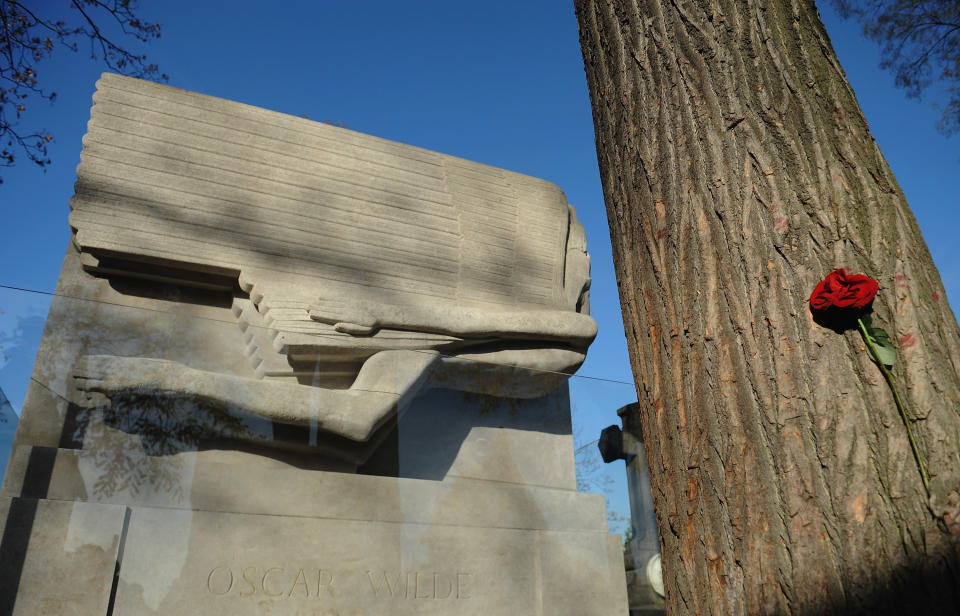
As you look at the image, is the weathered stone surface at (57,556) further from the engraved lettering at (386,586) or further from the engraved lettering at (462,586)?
the engraved lettering at (462,586)

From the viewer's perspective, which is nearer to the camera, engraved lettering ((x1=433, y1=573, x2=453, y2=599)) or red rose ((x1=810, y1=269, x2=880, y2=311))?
red rose ((x1=810, y1=269, x2=880, y2=311))

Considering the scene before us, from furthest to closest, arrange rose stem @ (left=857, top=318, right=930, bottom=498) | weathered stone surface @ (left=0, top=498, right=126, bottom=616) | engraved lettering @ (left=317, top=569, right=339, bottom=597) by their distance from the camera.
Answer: engraved lettering @ (left=317, top=569, right=339, bottom=597) → weathered stone surface @ (left=0, top=498, right=126, bottom=616) → rose stem @ (left=857, top=318, right=930, bottom=498)

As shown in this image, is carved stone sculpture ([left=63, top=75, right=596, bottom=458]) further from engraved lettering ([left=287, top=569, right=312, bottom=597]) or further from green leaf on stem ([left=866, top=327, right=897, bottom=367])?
green leaf on stem ([left=866, top=327, right=897, bottom=367])

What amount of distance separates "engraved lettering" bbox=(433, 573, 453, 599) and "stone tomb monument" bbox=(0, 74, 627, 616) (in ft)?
0.04

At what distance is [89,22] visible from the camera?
5266mm

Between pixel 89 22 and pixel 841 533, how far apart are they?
6212mm

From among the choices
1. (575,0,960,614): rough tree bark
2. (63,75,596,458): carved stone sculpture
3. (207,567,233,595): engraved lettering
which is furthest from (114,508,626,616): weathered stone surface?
(575,0,960,614): rough tree bark

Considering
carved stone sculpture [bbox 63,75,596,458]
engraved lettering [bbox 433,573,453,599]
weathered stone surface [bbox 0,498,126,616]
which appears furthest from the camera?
carved stone sculpture [bbox 63,75,596,458]

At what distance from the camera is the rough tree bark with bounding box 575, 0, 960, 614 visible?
90cm

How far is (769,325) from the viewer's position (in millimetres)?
1055

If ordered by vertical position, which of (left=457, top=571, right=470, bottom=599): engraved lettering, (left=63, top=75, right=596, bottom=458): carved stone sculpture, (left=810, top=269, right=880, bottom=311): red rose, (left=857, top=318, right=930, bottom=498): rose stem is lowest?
(left=457, top=571, right=470, bottom=599): engraved lettering

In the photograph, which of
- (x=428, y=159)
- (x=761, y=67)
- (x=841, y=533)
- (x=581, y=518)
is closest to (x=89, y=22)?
(x=428, y=159)

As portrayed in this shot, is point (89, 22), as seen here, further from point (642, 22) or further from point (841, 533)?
point (841, 533)

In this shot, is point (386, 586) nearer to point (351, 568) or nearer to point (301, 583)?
point (351, 568)
